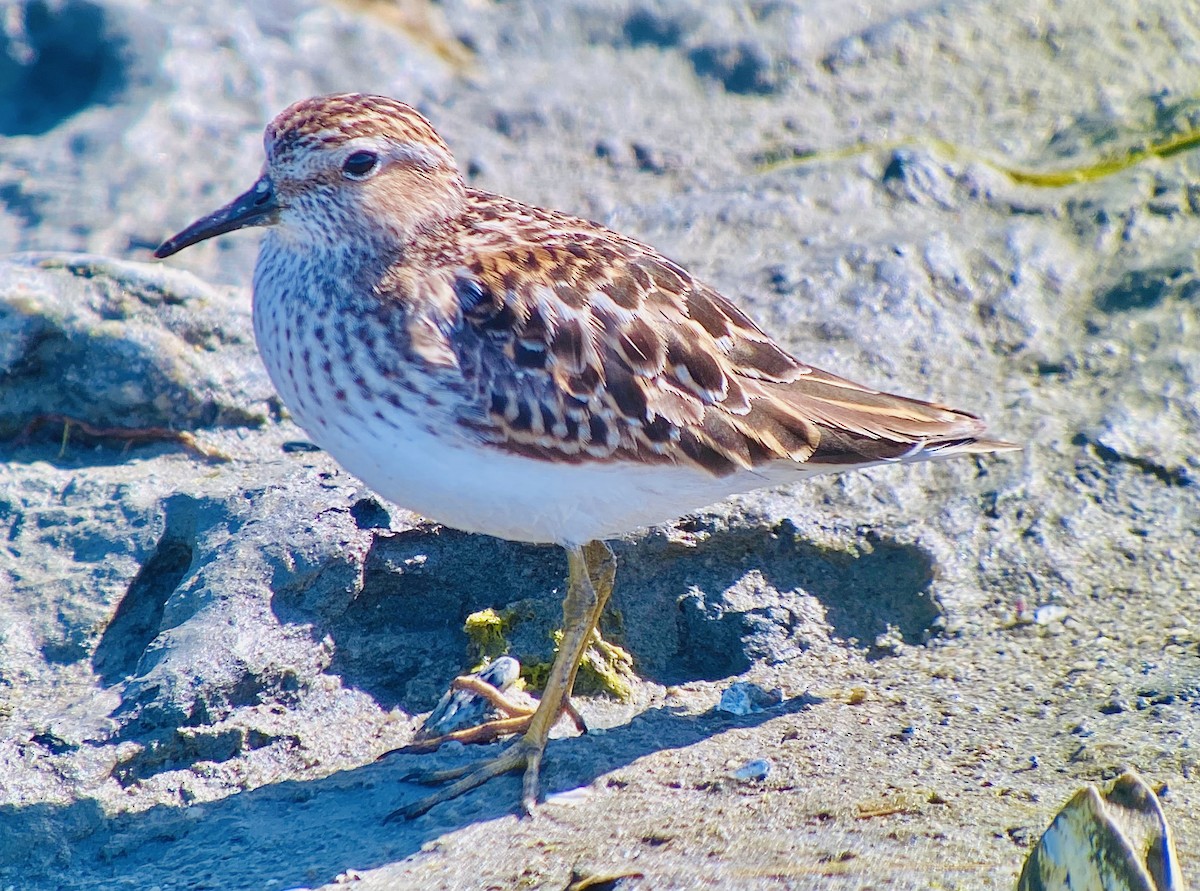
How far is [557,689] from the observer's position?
199 inches

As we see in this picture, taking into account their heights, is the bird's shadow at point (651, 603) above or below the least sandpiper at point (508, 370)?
below

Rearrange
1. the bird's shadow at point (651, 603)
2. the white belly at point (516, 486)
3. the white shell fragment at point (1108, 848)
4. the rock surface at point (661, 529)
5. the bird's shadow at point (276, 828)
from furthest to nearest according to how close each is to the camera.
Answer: the bird's shadow at point (651, 603) < the white belly at point (516, 486) < the rock surface at point (661, 529) < the bird's shadow at point (276, 828) < the white shell fragment at point (1108, 848)

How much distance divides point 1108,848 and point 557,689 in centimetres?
225

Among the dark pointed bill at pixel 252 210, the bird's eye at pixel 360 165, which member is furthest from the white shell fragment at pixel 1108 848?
the dark pointed bill at pixel 252 210

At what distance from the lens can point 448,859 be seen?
171 inches

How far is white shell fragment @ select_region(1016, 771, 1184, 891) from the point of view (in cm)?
Result: 338

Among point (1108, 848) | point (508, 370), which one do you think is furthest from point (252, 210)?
point (1108, 848)

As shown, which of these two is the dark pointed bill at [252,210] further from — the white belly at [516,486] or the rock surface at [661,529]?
the rock surface at [661,529]

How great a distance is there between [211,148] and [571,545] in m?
4.92

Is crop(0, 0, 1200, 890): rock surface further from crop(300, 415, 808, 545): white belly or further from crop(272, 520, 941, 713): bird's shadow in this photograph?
crop(300, 415, 808, 545): white belly

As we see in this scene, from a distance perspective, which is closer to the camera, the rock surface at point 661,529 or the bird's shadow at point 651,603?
the rock surface at point 661,529

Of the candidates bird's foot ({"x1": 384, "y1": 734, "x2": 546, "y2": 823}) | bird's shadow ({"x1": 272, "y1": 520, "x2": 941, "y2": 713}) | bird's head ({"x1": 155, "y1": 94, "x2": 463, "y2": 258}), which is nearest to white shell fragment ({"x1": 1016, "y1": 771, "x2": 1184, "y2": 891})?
bird's foot ({"x1": 384, "y1": 734, "x2": 546, "y2": 823})

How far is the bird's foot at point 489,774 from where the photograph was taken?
184 inches

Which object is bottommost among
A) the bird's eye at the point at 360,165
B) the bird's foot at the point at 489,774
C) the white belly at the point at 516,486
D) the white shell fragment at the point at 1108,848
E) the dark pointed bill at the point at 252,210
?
the bird's foot at the point at 489,774
